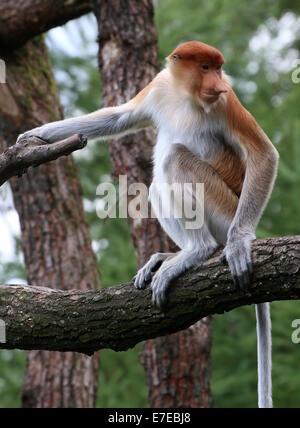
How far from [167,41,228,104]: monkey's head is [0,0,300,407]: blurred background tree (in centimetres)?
245

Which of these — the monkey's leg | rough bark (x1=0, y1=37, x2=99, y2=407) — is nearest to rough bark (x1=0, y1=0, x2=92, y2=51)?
rough bark (x1=0, y1=37, x2=99, y2=407)

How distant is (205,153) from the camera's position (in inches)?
153

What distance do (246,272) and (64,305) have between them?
905mm

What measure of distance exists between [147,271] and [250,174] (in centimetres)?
70

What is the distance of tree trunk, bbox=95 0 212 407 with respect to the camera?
4.91m

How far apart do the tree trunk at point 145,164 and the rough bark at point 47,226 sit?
52 centimetres

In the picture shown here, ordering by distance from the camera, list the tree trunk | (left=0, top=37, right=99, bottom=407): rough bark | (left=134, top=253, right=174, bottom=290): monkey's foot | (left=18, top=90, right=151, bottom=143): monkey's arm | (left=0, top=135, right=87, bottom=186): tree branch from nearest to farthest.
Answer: (left=0, top=135, right=87, bottom=186): tree branch, (left=134, top=253, right=174, bottom=290): monkey's foot, (left=18, top=90, right=151, bottom=143): monkey's arm, the tree trunk, (left=0, top=37, right=99, bottom=407): rough bark

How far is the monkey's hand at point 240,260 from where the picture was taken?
2859 mm

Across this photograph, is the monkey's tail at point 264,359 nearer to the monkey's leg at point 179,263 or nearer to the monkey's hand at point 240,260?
the monkey's leg at point 179,263

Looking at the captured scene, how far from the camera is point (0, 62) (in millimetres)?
5516

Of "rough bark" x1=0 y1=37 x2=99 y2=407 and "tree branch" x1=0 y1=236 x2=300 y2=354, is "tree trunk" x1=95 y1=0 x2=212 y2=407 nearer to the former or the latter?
"rough bark" x1=0 y1=37 x2=99 y2=407

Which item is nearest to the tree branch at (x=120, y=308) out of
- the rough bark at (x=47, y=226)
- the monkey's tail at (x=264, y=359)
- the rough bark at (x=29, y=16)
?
the monkey's tail at (x=264, y=359)

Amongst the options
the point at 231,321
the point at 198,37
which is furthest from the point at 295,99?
the point at 231,321
